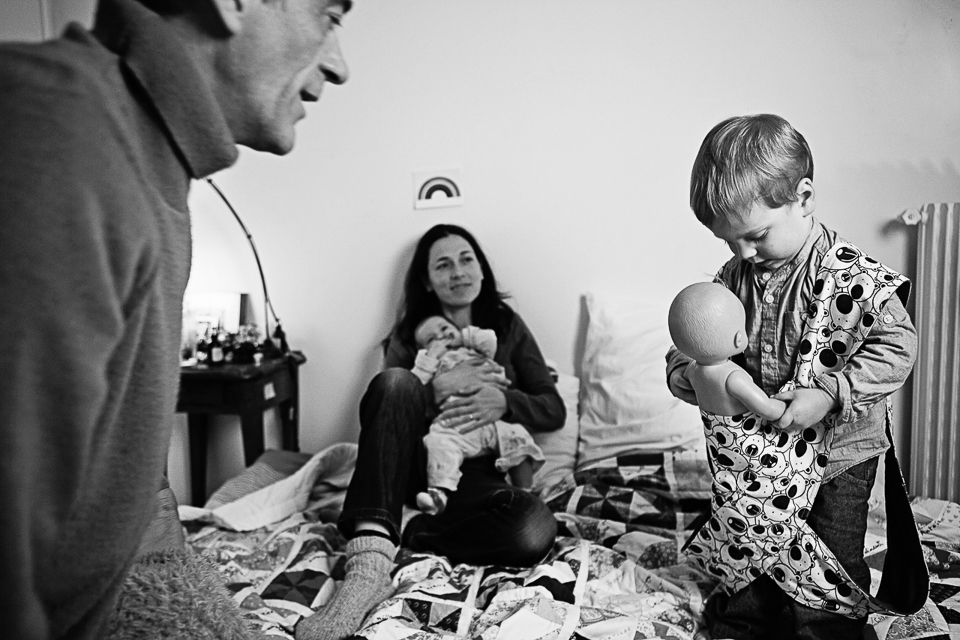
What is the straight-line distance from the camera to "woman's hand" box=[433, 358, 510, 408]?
6.73 feet

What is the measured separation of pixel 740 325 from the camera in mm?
1163

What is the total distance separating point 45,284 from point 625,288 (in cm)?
215

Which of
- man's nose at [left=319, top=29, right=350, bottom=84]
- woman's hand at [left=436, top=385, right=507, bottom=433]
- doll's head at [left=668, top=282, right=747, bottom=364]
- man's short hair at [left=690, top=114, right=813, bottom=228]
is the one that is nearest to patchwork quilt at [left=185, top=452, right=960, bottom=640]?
woman's hand at [left=436, top=385, right=507, bottom=433]

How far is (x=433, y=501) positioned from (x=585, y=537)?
392 mm

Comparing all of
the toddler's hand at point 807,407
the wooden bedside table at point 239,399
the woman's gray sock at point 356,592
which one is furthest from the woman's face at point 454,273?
the toddler's hand at point 807,407

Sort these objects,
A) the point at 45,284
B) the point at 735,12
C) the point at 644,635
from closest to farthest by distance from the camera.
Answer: the point at 45,284 < the point at 644,635 < the point at 735,12

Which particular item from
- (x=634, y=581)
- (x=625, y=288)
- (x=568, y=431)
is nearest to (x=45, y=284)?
(x=634, y=581)

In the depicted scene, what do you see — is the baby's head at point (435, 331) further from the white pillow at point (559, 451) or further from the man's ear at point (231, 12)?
the man's ear at point (231, 12)

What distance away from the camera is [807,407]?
3.84 ft

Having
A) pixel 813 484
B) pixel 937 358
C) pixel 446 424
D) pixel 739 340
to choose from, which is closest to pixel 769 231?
pixel 739 340

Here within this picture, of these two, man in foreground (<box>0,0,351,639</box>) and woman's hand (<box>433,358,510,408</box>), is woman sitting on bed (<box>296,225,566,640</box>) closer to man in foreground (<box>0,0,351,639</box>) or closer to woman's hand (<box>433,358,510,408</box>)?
woman's hand (<box>433,358,510,408</box>)

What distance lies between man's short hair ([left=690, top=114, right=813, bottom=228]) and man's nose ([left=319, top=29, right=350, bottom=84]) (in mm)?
728

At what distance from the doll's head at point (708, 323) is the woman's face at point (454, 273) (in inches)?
45.8

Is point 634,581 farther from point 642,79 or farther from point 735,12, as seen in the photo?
point 735,12
